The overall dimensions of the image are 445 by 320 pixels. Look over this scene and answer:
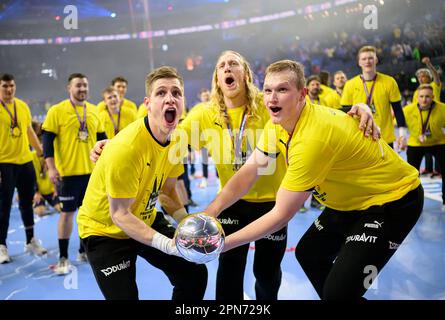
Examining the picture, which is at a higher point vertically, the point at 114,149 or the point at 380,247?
the point at 114,149

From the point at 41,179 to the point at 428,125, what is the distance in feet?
19.6

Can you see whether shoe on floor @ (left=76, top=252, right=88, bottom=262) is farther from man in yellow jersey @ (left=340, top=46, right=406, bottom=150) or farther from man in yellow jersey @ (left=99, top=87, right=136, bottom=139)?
man in yellow jersey @ (left=340, top=46, right=406, bottom=150)

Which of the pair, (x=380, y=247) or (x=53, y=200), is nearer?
(x=380, y=247)

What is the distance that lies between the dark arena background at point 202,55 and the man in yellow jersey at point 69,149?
1.87ft

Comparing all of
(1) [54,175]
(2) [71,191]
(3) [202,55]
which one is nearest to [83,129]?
(1) [54,175]

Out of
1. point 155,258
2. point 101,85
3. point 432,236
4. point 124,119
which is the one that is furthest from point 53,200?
point 101,85

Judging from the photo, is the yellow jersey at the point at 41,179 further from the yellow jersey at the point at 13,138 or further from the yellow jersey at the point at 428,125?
the yellow jersey at the point at 428,125

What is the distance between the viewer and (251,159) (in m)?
2.66

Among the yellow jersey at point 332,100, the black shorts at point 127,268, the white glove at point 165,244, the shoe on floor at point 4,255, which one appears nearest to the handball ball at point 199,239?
the white glove at point 165,244

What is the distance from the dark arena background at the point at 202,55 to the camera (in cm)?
389

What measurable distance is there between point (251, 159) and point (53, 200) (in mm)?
5395

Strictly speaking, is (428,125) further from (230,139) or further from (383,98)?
(230,139)
